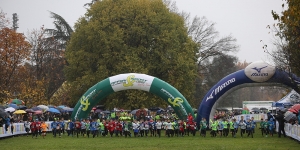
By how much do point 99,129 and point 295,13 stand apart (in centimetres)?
2238

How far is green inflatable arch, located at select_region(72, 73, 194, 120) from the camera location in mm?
38344

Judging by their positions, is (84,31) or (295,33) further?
(84,31)

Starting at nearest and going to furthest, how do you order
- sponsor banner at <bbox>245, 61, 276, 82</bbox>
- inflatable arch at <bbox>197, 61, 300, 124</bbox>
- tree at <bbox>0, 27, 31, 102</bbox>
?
inflatable arch at <bbox>197, 61, 300, 124</bbox>, sponsor banner at <bbox>245, 61, 276, 82</bbox>, tree at <bbox>0, 27, 31, 102</bbox>

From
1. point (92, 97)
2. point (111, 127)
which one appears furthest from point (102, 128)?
point (92, 97)

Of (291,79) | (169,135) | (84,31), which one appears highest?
(84,31)

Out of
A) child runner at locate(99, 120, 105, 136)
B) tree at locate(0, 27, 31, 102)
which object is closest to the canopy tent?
child runner at locate(99, 120, 105, 136)

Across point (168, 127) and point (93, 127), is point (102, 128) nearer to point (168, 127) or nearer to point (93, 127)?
point (93, 127)

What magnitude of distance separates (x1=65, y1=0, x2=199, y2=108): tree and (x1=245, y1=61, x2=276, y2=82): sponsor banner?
17605mm

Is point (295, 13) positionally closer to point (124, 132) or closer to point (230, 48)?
point (124, 132)

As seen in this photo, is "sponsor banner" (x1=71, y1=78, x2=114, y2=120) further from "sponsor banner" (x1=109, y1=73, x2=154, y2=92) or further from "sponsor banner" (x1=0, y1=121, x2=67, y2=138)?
"sponsor banner" (x1=0, y1=121, x2=67, y2=138)

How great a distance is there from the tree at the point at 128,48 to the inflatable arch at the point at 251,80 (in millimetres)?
14431

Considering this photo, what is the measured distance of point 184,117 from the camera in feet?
127

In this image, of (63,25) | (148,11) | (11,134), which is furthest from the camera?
(63,25)

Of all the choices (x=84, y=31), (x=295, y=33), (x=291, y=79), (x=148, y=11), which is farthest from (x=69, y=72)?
(x=295, y=33)
